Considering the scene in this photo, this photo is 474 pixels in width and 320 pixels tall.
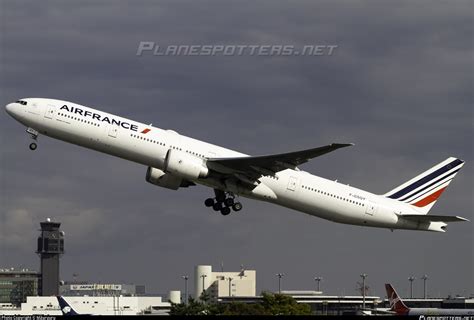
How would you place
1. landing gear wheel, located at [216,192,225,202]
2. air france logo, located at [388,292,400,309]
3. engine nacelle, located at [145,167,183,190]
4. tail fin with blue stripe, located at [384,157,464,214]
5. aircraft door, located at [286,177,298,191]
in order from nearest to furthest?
aircraft door, located at [286,177,298,191], engine nacelle, located at [145,167,183,190], landing gear wheel, located at [216,192,225,202], tail fin with blue stripe, located at [384,157,464,214], air france logo, located at [388,292,400,309]

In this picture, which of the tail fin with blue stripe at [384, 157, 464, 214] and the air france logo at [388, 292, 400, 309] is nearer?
the tail fin with blue stripe at [384, 157, 464, 214]

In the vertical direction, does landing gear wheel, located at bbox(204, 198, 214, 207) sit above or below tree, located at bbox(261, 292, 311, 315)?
above

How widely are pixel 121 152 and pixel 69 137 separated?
333cm

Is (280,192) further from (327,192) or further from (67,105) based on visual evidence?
(67,105)

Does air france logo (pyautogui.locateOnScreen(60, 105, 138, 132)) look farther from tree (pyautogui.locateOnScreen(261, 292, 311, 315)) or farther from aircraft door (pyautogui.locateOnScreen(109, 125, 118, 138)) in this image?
tree (pyautogui.locateOnScreen(261, 292, 311, 315))

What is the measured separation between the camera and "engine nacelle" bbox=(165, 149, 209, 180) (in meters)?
60.9

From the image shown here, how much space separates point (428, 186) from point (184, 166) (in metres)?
20.7

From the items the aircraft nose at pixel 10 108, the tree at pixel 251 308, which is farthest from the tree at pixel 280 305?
the aircraft nose at pixel 10 108

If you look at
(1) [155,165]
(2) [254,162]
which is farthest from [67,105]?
(2) [254,162]

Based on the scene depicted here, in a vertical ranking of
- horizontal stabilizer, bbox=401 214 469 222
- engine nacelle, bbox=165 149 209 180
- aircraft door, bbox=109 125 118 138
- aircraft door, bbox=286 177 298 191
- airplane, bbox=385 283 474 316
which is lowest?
airplane, bbox=385 283 474 316

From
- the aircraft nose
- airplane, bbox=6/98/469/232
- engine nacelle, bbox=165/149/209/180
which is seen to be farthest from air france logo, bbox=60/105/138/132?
the aircraft nose

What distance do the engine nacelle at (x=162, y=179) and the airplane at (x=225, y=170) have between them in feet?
0.22

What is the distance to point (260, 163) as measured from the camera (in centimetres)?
6228

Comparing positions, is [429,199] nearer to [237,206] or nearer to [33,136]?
[237,206]
